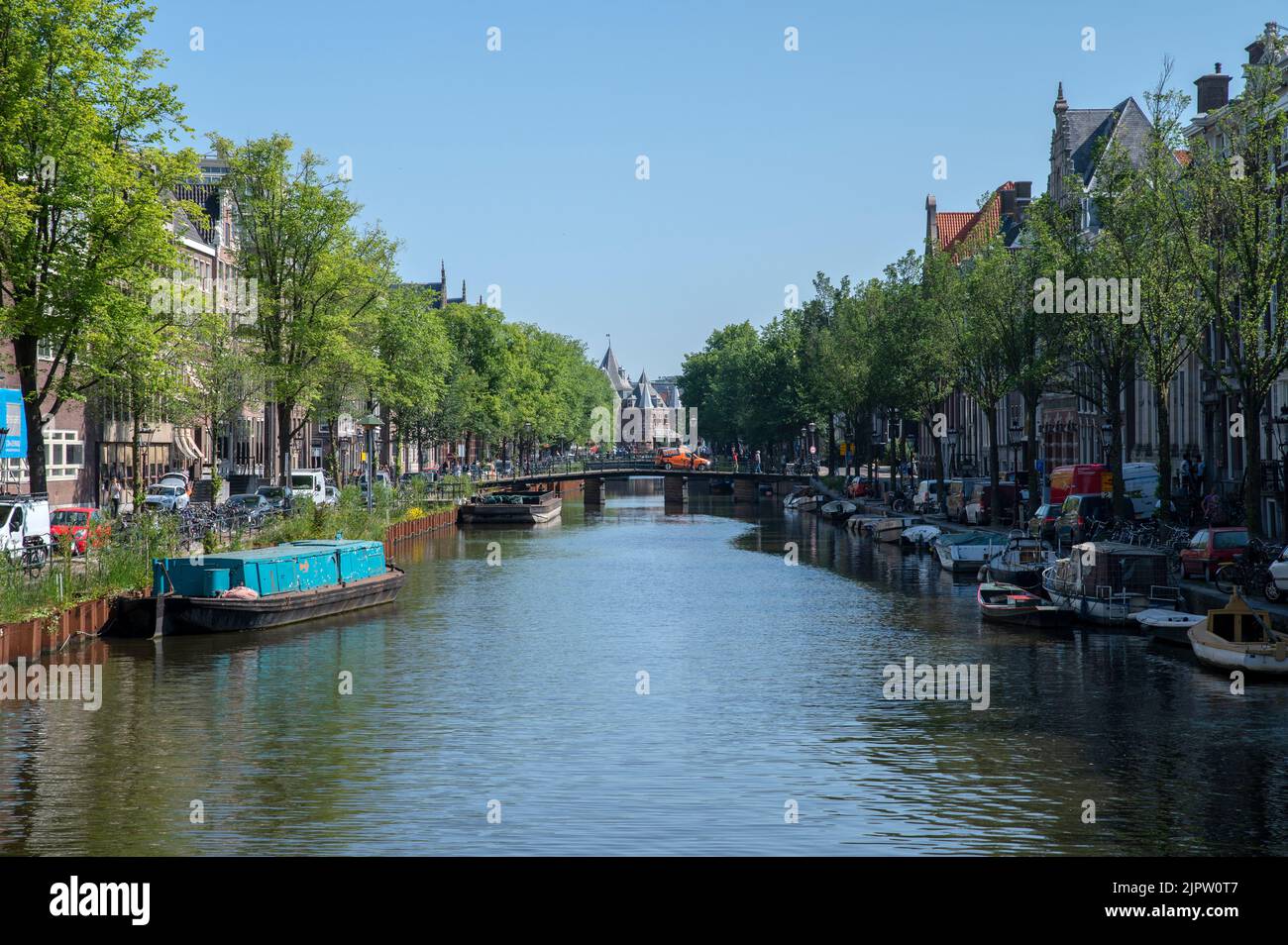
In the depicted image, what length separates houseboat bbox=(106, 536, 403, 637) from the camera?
4556 cm

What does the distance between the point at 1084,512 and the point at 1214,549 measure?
1502 cm

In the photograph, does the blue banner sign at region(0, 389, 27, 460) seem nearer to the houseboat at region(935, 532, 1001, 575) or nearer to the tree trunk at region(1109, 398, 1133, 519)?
the houseboat at region(935, 532, 1001, 575)

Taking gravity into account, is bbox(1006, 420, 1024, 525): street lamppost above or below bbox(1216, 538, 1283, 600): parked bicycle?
above

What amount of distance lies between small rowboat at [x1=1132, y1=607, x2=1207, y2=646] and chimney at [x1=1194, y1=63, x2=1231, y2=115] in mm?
38621

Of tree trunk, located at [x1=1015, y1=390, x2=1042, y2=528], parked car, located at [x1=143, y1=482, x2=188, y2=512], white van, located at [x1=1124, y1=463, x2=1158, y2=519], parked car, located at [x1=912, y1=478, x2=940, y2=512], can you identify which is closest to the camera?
white van, located at [x1=1124, y1=463, x2=1158, y2=519]

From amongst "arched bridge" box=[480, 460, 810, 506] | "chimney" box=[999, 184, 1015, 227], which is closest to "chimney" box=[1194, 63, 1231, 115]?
"chimney" box=[999, 184, 1015, 227]

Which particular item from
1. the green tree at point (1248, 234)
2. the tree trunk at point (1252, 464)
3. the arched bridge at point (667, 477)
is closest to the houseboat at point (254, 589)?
the tree trunk at point (1252, 464)

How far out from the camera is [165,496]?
76188mm

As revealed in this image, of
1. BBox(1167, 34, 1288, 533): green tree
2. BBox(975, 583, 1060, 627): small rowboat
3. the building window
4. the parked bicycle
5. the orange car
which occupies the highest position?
BBox(1167, 34, 1288, 533): green tree

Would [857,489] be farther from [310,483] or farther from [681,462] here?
[310,483]

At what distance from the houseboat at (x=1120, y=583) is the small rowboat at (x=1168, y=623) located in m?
1.00

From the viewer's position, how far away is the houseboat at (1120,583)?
47.1 m
